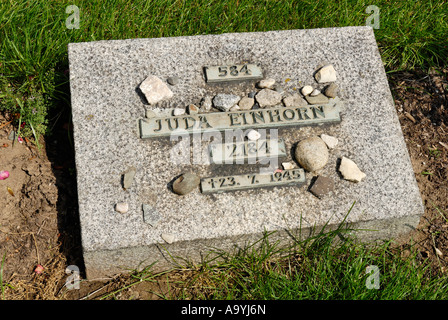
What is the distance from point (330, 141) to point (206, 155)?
22.5 inches

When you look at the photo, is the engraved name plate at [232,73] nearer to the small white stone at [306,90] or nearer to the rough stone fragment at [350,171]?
the small white stone at [306,90]

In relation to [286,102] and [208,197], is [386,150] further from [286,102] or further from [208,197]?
[208,197]

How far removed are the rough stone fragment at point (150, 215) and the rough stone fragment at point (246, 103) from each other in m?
0.64

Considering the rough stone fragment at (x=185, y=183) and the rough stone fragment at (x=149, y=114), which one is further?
the rough stone fragment at (x=149, y=114)

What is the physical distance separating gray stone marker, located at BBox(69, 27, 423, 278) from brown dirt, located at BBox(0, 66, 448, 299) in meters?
0.16

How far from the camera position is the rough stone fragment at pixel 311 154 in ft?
7.48

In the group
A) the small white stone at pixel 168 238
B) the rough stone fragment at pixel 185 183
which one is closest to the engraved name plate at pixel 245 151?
the rough stone fragment at pixel 185 183

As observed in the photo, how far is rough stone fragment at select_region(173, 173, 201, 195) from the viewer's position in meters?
2.20

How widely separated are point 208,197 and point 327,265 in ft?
1.94

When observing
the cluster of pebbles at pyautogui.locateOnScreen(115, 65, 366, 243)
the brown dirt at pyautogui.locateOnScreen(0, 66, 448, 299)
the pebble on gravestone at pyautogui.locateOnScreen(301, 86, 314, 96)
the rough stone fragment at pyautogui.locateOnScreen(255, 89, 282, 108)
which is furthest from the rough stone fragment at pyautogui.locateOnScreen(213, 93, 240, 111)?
the brown dirt at pyautogui.locateOnScreen(0, 66, 448, 299)

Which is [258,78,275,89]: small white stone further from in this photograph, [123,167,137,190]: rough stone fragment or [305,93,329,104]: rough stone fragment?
[123,167,137,190]: rough stone fragment

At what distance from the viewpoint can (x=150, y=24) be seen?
9.85ft

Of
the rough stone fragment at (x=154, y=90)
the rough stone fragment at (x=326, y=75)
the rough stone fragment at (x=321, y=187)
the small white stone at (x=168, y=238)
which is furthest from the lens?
the rough stone fragment at (x=326, y=75)

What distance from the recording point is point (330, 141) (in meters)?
2.37
